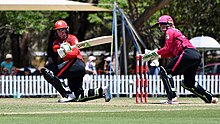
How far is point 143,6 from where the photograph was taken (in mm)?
35125

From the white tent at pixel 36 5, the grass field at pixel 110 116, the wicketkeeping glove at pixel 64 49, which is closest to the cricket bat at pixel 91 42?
the wicketkeeping glove at pixel 64 49

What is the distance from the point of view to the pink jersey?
643 inches

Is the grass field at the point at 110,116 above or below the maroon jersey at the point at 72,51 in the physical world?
below

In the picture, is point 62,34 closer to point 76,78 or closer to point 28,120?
point 76,78

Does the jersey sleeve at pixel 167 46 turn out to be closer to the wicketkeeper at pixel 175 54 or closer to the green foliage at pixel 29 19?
the wicketkeeper at pixel 175 54

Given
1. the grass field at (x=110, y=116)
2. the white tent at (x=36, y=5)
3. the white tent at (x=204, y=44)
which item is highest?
the white tent at (x=36, y=5)

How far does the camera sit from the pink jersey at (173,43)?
16344 millimetres

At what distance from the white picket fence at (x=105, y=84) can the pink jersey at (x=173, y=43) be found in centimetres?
1025

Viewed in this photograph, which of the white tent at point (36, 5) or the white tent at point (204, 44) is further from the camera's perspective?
the white tent at point (204, 44)

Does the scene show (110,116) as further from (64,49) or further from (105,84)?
(105,84)

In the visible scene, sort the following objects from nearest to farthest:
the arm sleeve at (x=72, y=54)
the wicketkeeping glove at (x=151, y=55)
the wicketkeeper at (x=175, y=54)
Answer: the wicketkeeper at (x=175, y=54)
the wicketkeeping glove at (x=151, y=55)
the arm sleeve at (x=72, y=54)

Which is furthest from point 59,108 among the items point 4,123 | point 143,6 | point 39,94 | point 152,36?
point 152,36

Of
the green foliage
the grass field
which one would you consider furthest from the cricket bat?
the green foliage

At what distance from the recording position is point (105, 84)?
27.0 meters
